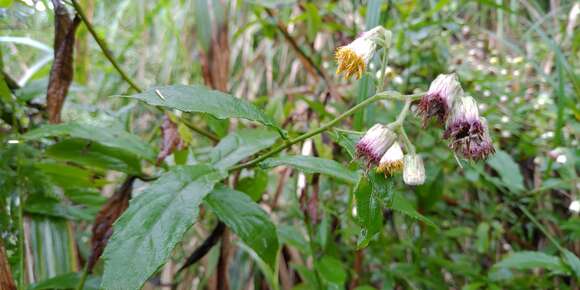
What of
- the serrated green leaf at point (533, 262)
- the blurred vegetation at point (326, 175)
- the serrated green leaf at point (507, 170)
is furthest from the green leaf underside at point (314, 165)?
the serrated green leaf at point (507, 170)

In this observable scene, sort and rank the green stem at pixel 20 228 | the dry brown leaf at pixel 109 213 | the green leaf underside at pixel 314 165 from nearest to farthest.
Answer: the green leaf underside at pixel 314 165 → the green stem at pixel 20 228 → the dry brown leaf at pixel 109 213

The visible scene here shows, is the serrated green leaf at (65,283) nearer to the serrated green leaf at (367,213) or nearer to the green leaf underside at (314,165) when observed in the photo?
the green leaf underside at (314,165)

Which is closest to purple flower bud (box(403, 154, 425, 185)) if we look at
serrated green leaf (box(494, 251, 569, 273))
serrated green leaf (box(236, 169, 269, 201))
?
serrated green leaf (box(236, 169, 269, 201))

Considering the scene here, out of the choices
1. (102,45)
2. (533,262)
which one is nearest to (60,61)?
(102,45)

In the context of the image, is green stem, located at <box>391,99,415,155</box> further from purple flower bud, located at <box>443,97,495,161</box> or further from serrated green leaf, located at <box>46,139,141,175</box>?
serrated green leaf, located at <box>46,139,141,175</box>

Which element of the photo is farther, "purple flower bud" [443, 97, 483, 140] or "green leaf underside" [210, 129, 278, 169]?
"green leaf underside" [210, 129, 278, 169]

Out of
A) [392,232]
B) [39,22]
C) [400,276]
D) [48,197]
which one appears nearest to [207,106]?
[48,197]

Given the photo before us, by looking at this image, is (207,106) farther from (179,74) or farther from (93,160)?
(179,74)
